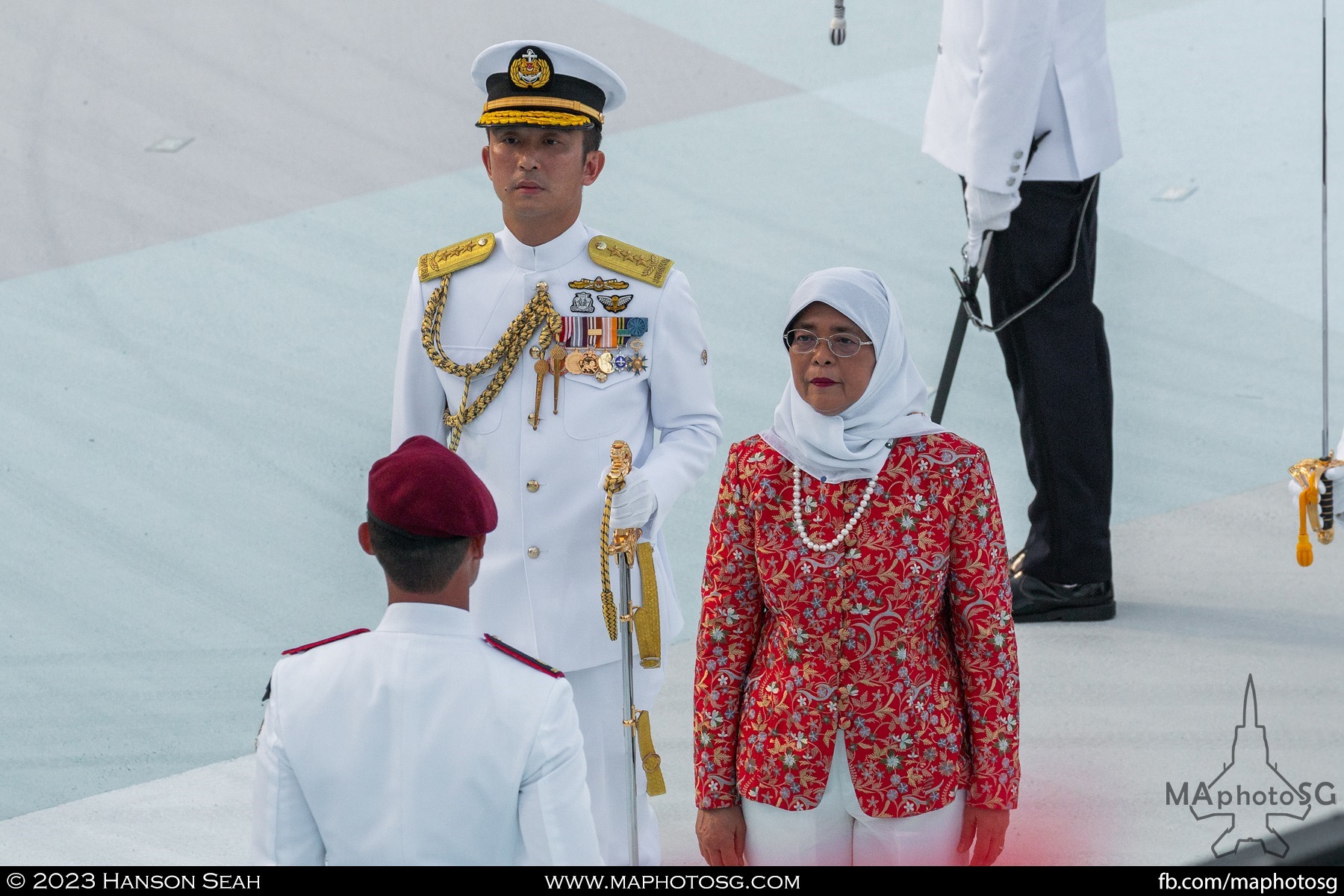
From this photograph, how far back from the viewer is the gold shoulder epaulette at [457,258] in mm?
3072

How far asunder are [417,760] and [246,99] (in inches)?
242

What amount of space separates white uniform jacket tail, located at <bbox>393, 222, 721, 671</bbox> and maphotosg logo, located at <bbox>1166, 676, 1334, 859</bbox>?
1352mm

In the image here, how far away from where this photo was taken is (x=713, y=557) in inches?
104

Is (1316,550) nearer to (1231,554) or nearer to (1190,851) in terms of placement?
(1231,554)

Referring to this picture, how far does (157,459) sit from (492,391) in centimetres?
269

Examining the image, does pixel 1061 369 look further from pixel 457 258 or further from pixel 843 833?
pixel 843 833

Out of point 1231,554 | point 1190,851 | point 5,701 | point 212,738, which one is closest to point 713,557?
point 1190,851

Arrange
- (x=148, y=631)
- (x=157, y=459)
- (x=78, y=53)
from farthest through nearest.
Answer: (x=78, y=53) → (x=157, y=459) → (x=148, y=631)

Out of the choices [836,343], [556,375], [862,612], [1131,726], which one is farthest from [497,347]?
[1131,726]

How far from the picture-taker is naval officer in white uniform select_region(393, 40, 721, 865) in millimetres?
2982

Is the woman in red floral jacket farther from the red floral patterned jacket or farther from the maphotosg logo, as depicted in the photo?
the maphotosg logo

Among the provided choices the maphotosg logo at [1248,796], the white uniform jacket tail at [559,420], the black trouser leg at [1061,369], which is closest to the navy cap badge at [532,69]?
the white uniform jacket tail at [559,420]

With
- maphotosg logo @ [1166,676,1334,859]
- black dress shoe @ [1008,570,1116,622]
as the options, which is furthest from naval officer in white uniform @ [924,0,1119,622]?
maphotosg logo @ [1166,676,1334,859]

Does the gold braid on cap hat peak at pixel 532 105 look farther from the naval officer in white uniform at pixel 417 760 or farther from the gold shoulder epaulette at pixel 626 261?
the naval officer in white uniform at pixel 417 760
